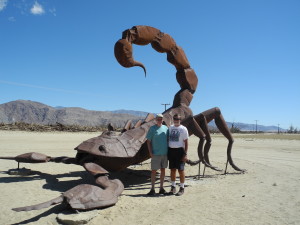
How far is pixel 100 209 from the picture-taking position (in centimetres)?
457

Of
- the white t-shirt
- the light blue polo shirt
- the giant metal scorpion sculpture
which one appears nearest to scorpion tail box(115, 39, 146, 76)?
the giant metal scorpion sculpture

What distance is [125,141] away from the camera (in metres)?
6.31

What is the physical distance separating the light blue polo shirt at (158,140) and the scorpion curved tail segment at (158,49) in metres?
1.64

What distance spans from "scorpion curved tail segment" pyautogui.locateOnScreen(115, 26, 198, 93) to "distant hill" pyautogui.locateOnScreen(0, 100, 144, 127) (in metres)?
90.8

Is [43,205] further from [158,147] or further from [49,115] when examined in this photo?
[49,115]

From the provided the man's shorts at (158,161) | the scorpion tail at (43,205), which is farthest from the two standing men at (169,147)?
the scorpion tail at (43,205)

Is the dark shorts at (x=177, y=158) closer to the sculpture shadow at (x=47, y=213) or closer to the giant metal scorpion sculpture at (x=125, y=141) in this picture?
the giant metal scorpion sculpture at (x=125, y=141)

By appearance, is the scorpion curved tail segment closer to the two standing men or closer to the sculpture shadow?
the two standing men

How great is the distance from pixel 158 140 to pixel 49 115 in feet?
349

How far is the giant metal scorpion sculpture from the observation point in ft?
14.8

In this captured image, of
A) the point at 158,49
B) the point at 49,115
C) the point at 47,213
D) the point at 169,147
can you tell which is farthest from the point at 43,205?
the point at 49,115

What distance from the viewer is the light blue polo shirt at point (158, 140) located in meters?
5.80

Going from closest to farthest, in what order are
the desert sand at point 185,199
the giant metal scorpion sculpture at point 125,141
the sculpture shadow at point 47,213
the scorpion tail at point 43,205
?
the scorpion tail at point 43,205 < the sculpture shadow at point 47,213 < the desert sand at point 185,199 < the giant metal scorpion sculpture at point 125,141

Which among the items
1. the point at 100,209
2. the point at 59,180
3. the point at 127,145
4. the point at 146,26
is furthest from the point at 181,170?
the point at 146,26
